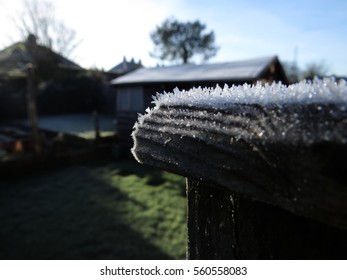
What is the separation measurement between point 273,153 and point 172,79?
490 inches

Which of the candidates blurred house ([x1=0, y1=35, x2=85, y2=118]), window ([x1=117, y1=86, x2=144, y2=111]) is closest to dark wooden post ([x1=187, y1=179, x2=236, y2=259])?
window ([x1=117, y1=86, x2=144, y2=111])

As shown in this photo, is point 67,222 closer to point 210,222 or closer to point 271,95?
point 210,222

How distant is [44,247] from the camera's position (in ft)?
17.6

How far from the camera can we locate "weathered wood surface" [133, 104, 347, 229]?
1.10 feet

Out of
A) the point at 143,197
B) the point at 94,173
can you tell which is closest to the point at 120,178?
the point at 94,173

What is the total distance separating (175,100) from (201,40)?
36.7m

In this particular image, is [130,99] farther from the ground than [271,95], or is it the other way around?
[130,99]

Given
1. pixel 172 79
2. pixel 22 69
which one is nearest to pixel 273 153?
pixel 172 79

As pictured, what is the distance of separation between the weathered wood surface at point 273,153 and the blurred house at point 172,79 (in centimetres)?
1054

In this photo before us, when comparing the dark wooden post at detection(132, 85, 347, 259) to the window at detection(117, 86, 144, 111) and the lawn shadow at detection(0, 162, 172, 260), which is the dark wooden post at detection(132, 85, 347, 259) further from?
the window at detection(117, 86, 144, 111)

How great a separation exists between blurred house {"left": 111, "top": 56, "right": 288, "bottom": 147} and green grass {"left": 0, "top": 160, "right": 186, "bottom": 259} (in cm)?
430

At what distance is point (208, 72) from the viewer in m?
12.5

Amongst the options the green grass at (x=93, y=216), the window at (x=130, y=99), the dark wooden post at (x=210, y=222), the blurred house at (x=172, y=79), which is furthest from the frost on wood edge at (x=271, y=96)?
the window at (x=130, y=99)
